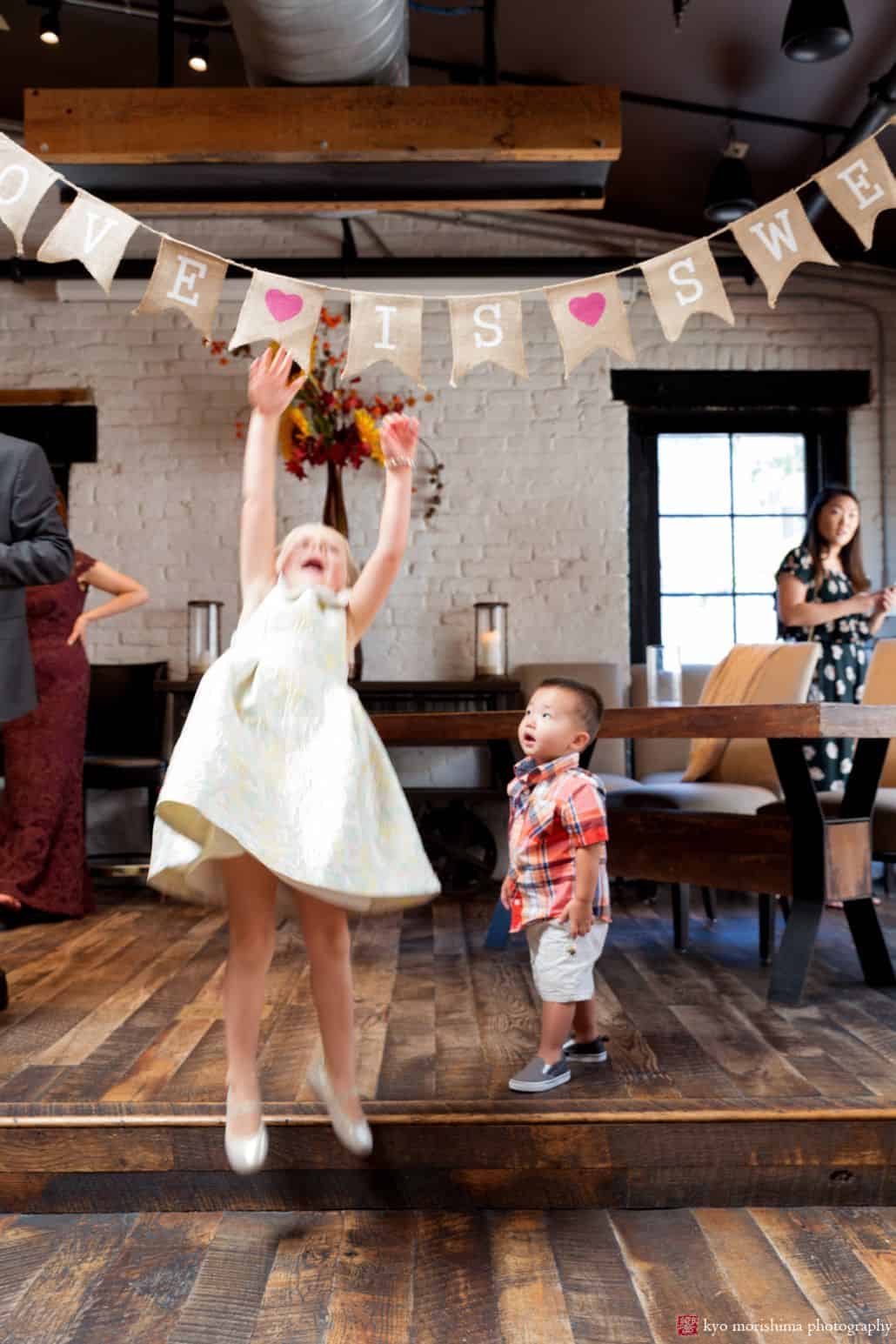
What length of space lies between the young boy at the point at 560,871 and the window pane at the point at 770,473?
384cm

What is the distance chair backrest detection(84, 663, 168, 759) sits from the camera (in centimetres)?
506

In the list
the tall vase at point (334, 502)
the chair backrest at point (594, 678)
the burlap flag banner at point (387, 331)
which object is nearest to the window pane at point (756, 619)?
the chair backrest at point (594, 678)

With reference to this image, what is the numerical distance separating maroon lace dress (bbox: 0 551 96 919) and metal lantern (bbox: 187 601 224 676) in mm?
1070

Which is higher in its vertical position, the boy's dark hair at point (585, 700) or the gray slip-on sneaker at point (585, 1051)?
the boy's dark hair at point (585, 700)

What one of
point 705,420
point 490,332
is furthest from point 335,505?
point 490,332

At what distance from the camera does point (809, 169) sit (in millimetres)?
4879

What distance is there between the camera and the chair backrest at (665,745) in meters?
5.04

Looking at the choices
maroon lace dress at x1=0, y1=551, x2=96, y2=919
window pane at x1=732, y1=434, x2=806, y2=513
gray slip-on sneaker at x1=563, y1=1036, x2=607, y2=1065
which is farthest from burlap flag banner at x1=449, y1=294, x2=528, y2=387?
window pane at x1=732, y1=434, x2=806, y2=513

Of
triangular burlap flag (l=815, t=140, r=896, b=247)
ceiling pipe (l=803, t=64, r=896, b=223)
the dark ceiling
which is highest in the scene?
the dark ceiling

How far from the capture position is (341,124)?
379 cm

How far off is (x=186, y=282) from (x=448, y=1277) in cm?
189

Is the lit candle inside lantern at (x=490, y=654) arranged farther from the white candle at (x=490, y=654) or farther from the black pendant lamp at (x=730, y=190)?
the black pendant lamp at (x=730, y=190)

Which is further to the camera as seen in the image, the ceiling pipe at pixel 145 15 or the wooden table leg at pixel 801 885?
the ceiling pipe at pixel 145 15

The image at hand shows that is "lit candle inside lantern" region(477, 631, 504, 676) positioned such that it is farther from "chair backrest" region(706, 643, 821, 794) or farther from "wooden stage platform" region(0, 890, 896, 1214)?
"wooden stage platform" region(0, 890, 896, 1214)
